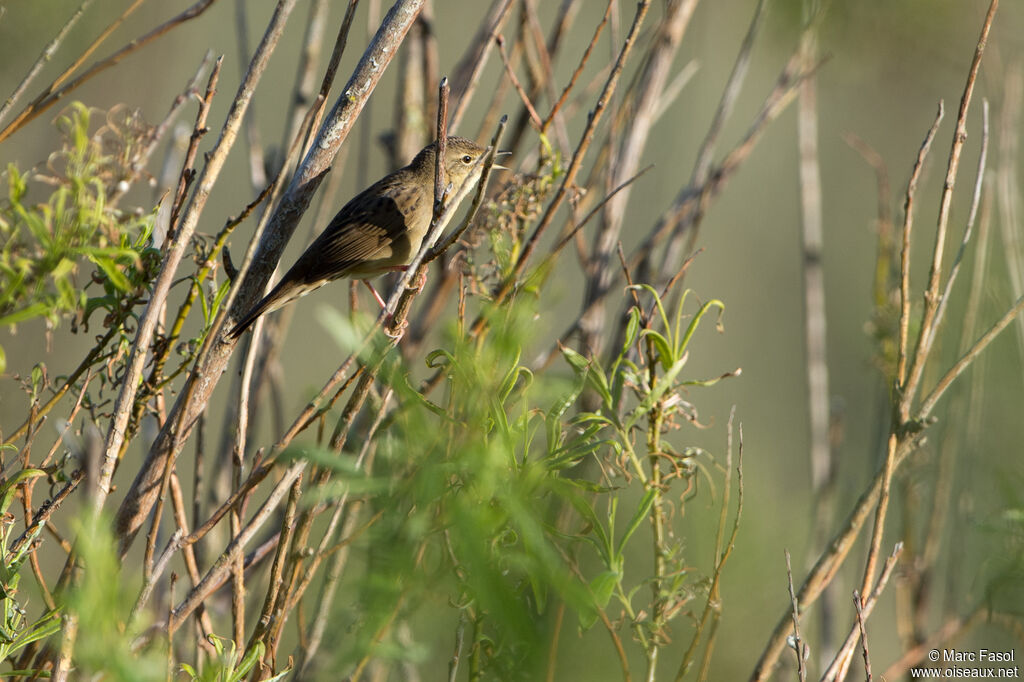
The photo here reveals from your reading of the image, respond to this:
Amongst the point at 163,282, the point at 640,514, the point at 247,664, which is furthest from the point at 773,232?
the point at 247,664

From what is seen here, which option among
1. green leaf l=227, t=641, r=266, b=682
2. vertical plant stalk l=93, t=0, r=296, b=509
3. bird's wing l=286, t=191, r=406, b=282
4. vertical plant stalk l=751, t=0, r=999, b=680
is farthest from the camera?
bird's wing l=286, t=191, r=406, b=282

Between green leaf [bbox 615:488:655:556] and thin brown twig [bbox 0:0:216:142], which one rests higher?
thin brown twig [bbox 0:0:216:142]

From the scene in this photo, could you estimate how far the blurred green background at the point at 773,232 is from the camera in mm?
2125

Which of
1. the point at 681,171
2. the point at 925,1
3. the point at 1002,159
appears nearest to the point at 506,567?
the point at 1002,159

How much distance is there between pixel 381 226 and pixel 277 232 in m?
1.53

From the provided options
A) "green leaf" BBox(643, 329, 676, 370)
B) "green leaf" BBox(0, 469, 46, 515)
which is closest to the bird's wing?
"green leaf" BBox(0, 469, 46, 515)

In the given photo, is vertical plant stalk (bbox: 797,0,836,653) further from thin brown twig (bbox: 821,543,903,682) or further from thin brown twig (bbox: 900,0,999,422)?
thin brown twig (bbox: 821,543,903,682)

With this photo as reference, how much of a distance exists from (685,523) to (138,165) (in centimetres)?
137

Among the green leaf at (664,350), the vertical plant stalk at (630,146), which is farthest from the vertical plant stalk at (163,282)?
the vertical plant stalk at (630,146)

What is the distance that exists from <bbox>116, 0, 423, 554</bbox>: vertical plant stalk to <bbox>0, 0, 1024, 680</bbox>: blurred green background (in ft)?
0.66

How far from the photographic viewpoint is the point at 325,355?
4887 millimetres

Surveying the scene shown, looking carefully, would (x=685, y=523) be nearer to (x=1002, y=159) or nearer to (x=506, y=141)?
(x=1002, y=159)

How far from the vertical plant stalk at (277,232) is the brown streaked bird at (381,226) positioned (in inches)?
43.2

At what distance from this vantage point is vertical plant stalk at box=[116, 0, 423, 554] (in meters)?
1.46
